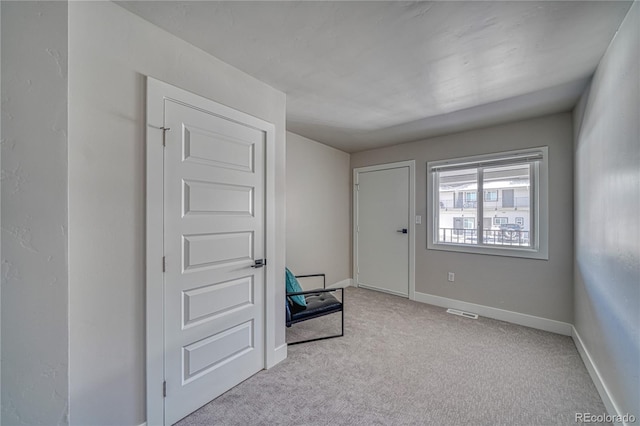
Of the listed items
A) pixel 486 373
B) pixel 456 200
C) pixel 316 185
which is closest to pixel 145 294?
pixel 486 373

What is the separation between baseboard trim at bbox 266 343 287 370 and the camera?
2287 millimetres

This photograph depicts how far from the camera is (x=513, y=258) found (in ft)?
10.7

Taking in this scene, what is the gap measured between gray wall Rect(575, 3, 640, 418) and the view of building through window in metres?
0.84

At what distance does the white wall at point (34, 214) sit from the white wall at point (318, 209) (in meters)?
2.60

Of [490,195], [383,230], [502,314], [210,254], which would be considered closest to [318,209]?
[383,230]

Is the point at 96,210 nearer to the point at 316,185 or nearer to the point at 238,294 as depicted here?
the point at 238,294

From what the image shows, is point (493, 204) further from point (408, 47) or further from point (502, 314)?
point (408, 47)

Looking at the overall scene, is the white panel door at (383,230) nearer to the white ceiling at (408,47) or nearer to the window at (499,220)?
the window at (499,220)

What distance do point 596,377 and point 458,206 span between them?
217 centimetres

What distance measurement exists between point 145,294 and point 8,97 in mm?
1057

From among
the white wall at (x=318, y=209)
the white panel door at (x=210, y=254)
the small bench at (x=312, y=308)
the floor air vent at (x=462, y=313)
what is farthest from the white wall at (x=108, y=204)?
the floor air vent at (x=462, y=313)

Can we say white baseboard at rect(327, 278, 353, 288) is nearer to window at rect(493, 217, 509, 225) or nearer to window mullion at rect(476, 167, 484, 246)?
window mullion at rect(476, 167, 484, 246)

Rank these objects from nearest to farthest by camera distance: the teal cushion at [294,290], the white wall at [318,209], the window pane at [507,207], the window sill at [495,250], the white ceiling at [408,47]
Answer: the white ceiling at [408,47], the teal cushion at [294,290], the window sill at [495,250], the window pane at [507,207], the white wall at [318,209]

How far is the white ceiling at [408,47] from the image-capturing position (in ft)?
4.75
